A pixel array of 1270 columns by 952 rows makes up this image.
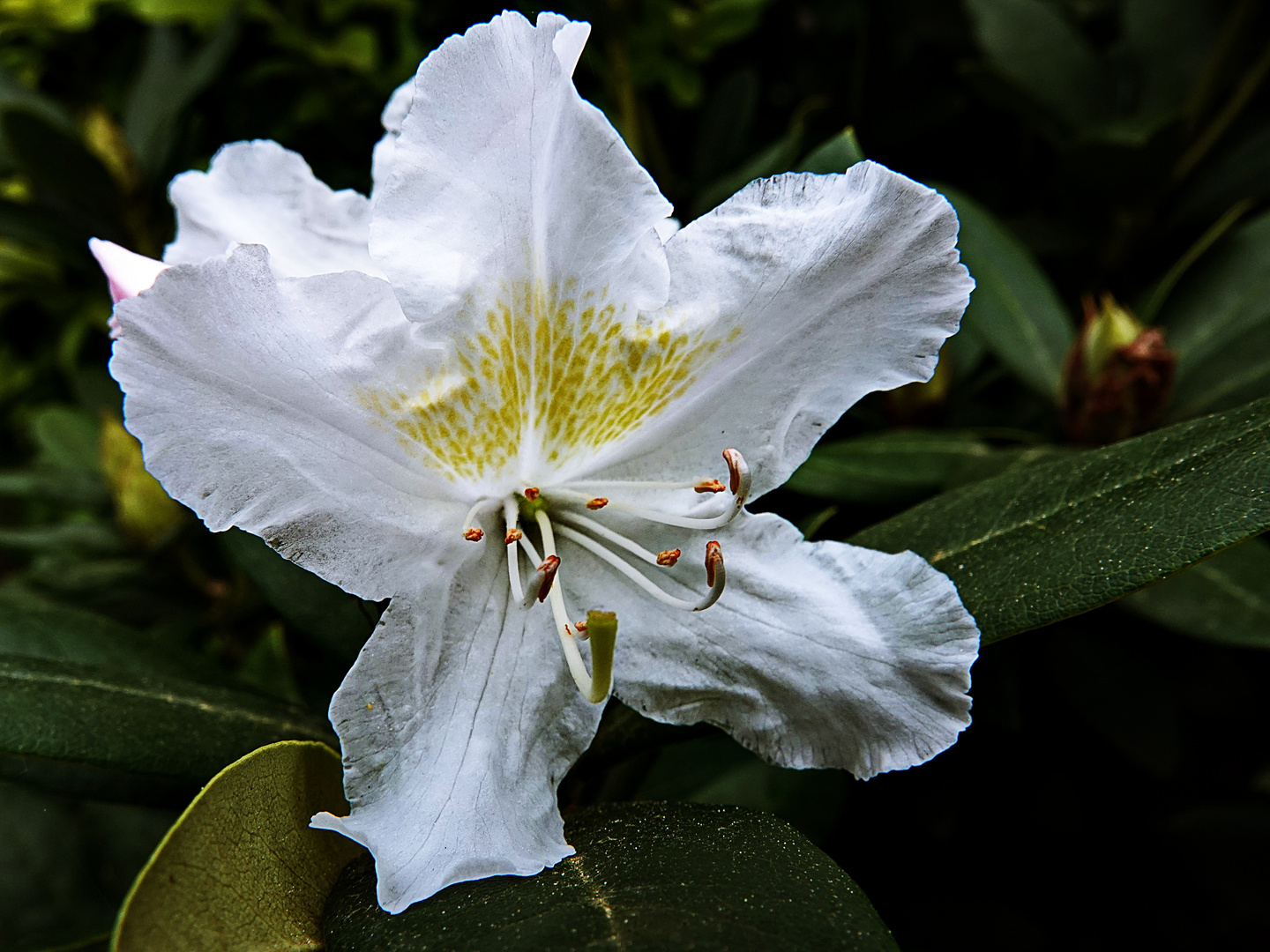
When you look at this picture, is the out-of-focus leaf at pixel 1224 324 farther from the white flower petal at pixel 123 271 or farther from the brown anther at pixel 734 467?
the white flower petal at pixel 123 271

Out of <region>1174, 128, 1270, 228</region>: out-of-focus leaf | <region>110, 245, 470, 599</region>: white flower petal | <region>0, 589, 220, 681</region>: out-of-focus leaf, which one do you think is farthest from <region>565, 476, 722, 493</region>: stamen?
<region>1174, 128, 1270, 228</region>: out-of-focus leaf

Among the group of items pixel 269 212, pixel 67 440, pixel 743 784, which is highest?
pixel 269 212

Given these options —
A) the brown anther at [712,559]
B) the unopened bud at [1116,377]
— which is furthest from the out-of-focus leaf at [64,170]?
the unopened bud at [1116,377]

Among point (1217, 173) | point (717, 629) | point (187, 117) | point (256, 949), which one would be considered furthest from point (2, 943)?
point (1217, 173)

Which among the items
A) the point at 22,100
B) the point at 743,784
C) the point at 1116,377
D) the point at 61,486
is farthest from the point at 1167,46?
the point at 22,100

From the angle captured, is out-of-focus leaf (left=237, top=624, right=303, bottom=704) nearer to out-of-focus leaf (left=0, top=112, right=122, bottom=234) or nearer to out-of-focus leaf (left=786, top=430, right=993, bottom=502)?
out-of-focus leaf (left=786, top=430, right=993, bottom=502)

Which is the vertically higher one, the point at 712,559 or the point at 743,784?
the point at 712,559

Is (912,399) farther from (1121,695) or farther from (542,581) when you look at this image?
(542,581)
